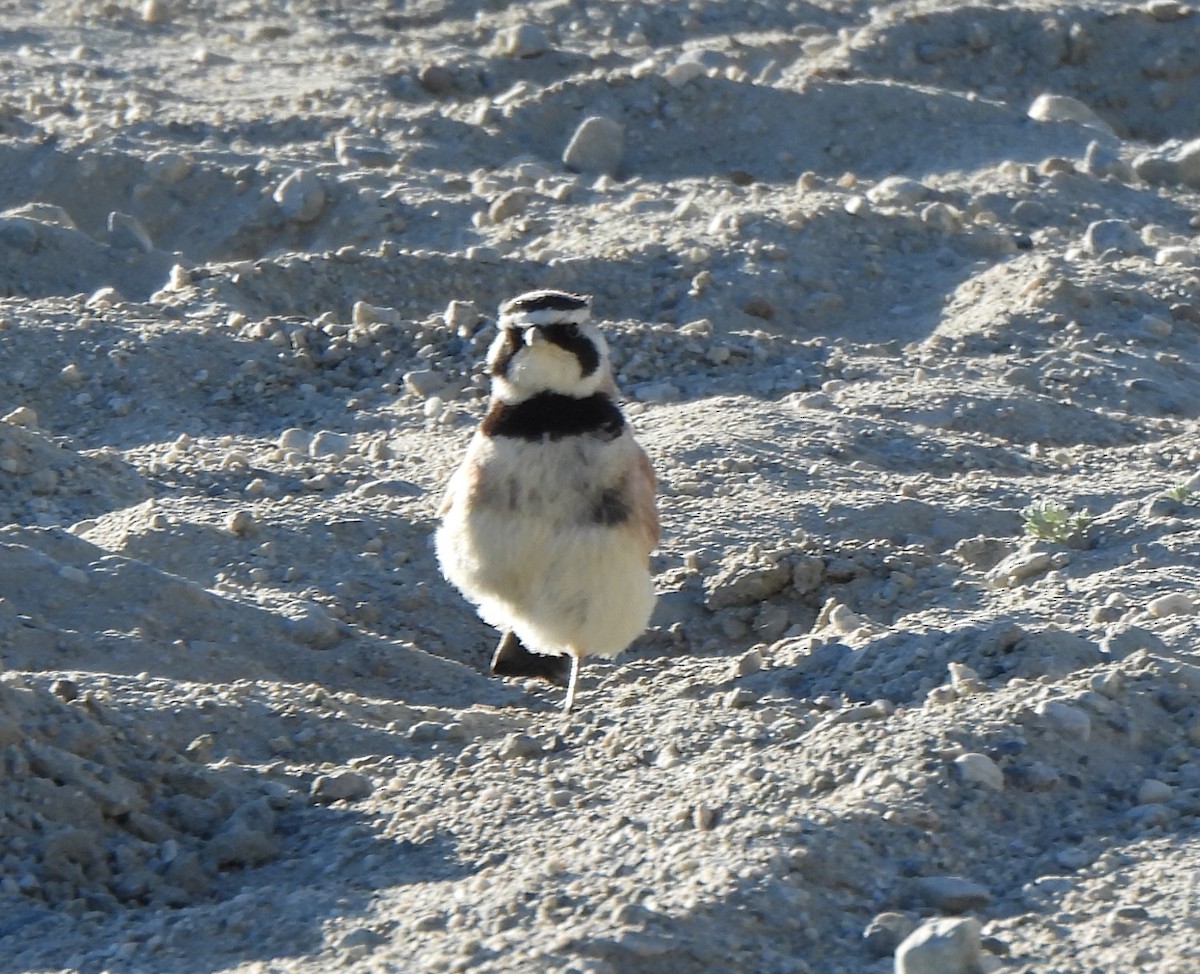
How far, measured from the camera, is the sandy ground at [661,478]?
4.32 m

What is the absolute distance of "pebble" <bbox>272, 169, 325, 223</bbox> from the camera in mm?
11242

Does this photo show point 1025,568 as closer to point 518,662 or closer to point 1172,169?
point 518,662

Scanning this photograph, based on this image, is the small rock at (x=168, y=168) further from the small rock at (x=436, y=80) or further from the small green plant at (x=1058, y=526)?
the small green plant at (x=1058, y=526)

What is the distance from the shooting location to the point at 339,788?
5.01 metres

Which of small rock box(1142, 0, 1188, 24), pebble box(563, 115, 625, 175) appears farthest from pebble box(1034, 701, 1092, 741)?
small rock box(1142, 0, 1188, 24)

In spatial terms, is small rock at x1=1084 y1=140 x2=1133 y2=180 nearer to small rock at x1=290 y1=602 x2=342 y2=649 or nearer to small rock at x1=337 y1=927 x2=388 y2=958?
small rock at x1=290 y1=602 x2=342 y2=649

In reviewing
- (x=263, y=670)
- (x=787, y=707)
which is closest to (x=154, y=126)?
(x=263, y=670)

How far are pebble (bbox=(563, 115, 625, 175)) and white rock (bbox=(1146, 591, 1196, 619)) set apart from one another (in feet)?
23.9

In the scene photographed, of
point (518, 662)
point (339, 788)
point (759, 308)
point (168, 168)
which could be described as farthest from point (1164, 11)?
point (339, 788)

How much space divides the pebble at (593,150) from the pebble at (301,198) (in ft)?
6.31

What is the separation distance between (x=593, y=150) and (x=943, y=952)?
9370 millimetres

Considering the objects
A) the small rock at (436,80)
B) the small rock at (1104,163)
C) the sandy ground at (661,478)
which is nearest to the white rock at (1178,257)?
the sandy ground at (661,478)

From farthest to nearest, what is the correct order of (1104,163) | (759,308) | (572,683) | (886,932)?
(1104,163), (759,308), (572,683), (886,932)

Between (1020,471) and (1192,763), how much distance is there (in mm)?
3388
